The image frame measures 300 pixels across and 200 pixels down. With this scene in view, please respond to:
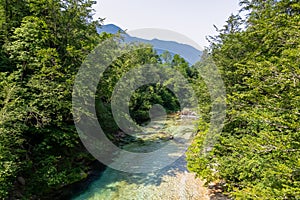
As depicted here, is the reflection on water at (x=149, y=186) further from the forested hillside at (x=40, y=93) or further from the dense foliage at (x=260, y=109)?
the dense foliage at (x=260, y=109)

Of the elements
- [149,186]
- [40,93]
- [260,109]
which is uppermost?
[260,109]

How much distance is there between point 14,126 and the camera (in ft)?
20.8

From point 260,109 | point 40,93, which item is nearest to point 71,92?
point 40,93

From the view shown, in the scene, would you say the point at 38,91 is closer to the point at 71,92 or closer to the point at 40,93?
the point at 40,93

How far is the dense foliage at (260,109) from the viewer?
4148mm

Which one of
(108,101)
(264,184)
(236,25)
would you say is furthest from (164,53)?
(264,184)

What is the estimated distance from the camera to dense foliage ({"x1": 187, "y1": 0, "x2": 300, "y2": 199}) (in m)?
4.15

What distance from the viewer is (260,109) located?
5.62 metres

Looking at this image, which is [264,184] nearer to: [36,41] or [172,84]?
[36,41]

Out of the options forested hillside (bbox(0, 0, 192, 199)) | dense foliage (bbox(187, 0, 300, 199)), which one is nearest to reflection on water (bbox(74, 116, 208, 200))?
forested hillside (bbox(0, 0, 192, 199))

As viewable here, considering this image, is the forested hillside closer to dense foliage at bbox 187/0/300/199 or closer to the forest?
the forest

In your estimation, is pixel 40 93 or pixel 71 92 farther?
pixel 71 92

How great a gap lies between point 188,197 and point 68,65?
789 centimetres

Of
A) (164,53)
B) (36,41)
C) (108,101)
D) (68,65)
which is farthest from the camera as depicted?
(164,53)
